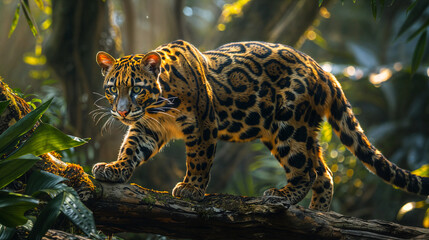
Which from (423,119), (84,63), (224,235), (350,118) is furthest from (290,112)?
(423,119)

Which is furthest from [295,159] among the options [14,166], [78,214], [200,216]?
[14,166]

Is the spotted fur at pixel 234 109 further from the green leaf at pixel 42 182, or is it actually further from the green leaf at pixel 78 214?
the green leaf at pixel 78 214

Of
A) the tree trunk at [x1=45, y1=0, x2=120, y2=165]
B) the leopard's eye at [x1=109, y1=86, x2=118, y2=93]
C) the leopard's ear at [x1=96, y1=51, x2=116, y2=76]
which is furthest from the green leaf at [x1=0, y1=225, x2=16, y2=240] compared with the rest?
the tree trunk at [x1=45, y1=0, x2=120, y2=165]

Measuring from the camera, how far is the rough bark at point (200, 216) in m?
4.52

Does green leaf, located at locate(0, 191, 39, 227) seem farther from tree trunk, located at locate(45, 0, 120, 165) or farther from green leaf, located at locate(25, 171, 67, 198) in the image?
tree trunk, located at locate(45, 0, 120, 165)

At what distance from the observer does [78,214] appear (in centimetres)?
365

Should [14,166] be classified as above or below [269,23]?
below

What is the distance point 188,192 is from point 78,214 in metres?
1.69

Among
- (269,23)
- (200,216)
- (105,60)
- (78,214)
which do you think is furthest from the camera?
(269,23)

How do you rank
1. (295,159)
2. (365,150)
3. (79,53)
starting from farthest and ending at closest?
(79,53), (365,150), (295,159)

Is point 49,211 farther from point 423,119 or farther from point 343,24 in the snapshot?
point 343,24

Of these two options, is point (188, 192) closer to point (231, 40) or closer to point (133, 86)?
point (133, 86)

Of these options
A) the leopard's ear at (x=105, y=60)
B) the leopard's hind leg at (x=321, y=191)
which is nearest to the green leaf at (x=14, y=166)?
the leopard's ear at (x=105, y=60)

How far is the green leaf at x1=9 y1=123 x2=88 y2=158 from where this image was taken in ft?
13.3
